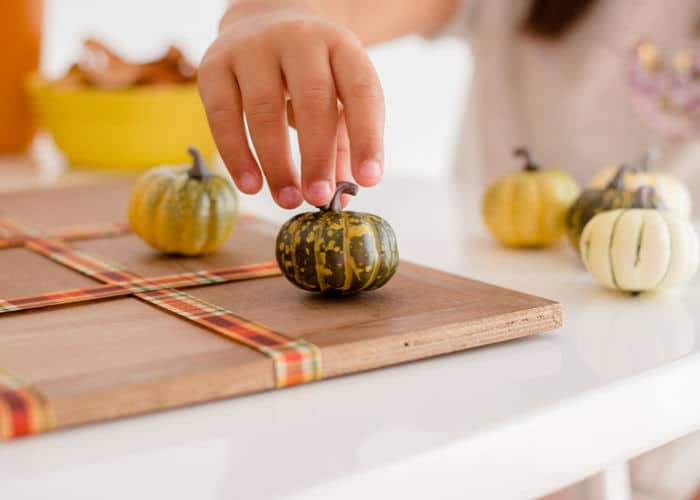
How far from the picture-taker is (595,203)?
3.41 feet

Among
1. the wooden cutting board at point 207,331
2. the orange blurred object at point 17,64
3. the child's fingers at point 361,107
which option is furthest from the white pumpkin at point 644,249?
the orange blurred object at point 17,64

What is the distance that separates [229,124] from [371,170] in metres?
0.16

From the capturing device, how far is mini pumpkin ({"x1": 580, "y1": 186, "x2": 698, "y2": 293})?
3.01 feet

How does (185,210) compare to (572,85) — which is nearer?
(185,210)

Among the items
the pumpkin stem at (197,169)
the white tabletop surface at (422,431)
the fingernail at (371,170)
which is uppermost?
the pumpkin stem at (197,169)

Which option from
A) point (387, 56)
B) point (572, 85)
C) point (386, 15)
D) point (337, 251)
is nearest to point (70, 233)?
point (337, 251)

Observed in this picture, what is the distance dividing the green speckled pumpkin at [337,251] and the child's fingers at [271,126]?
0.04m

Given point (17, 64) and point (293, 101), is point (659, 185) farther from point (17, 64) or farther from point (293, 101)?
point (17, 64)

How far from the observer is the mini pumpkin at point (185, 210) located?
0.98 m

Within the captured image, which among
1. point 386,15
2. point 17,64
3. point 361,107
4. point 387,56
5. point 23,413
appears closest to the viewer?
point 23,413

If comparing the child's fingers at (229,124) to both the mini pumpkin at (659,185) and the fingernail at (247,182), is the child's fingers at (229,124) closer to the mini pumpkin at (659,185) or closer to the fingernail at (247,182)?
the fingernail at (247,182)

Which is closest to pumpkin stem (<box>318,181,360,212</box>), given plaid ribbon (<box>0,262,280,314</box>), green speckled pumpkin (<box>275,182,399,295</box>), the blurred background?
green speckled pumpkin (<box>275,182,399,295</box>)

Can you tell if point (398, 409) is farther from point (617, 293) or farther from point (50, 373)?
point (617, 293)

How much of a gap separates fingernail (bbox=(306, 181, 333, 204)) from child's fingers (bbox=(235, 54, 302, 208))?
32mm
